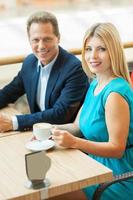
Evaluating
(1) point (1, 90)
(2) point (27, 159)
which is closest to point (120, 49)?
(2) point (27, 159)

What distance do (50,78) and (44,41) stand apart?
8.5 inches

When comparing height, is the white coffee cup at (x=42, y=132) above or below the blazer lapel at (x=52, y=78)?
below

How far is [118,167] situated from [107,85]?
1.28 ft

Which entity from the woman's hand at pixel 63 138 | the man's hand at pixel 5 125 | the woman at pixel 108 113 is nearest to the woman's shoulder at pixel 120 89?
the woman at pixel 108 113

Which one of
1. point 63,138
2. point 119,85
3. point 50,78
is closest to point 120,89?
point 119,85

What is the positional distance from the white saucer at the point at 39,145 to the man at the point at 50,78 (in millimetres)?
342

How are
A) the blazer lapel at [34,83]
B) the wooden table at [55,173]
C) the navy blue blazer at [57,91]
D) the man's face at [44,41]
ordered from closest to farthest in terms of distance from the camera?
the wooden table at [55,173] → the navy blue blazer at [57,91] → the man's face at [44,41] → the blazer lapel at [34,83]

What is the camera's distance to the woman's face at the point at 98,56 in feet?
6.79

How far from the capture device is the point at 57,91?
2.49 m

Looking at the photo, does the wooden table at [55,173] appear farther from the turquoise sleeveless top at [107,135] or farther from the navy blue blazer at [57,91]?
A: the navy blue blazer at [57,91]

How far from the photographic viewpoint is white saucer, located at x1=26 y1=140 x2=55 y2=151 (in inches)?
74.7

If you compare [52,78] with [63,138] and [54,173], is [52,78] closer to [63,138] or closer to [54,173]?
[63,138]

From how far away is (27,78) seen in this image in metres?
2.68

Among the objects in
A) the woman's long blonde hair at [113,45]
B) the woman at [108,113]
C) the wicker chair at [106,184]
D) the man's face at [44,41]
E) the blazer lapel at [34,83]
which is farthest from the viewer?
the blazer lapel at [34,83]
